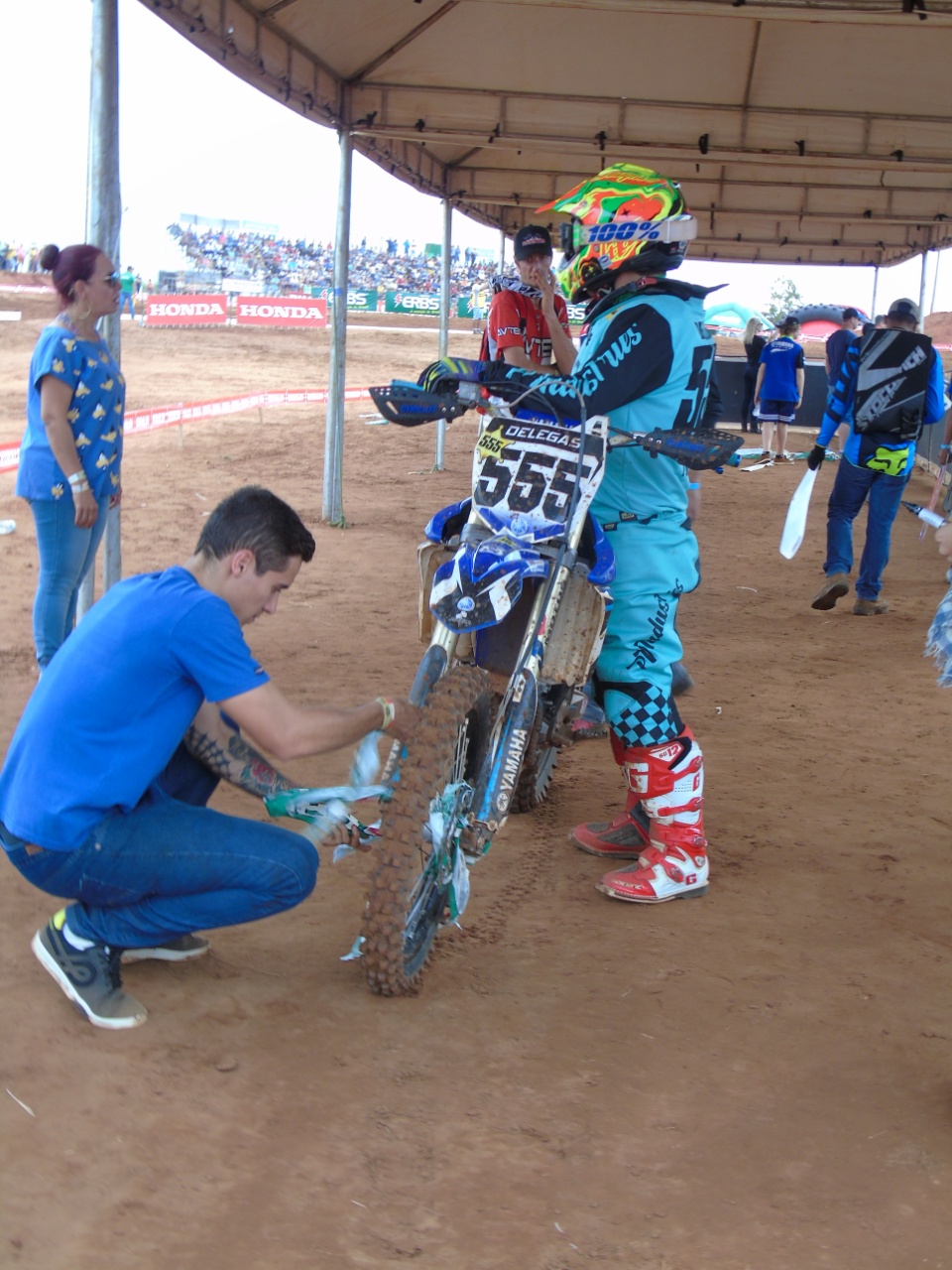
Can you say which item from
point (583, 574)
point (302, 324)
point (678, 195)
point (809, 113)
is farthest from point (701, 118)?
point (302, 324)

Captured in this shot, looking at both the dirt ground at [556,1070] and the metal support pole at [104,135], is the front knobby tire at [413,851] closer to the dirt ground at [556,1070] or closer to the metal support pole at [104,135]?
the dirt ground at [556,1070]

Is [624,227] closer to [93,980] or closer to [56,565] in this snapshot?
[93,980]

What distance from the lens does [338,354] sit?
10.0 m

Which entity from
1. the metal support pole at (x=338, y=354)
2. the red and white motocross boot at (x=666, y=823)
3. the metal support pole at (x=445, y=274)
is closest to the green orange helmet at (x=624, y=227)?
the red and white motocross boot at (x=666, y=823)

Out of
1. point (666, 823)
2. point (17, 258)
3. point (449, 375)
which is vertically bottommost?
point (666, 823)

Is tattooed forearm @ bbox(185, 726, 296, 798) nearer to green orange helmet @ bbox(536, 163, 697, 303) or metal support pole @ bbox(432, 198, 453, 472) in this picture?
green orange helmet @ bbox(536, 163, 697, 303)

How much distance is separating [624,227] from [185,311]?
31.2m

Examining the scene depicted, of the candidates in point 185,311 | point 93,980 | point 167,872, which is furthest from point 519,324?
point 185,311

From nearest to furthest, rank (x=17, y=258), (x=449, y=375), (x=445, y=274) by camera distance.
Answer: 1. (x=449, y=375)
2. (x=445, y=274)
3. (x=17, y=258)

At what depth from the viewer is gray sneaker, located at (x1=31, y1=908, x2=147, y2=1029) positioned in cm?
283

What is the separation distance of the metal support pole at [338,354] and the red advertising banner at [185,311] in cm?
2283

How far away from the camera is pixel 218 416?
18.6 m

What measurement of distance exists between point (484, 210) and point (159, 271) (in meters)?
30.7

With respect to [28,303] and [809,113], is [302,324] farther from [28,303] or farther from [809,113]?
[809,113]
